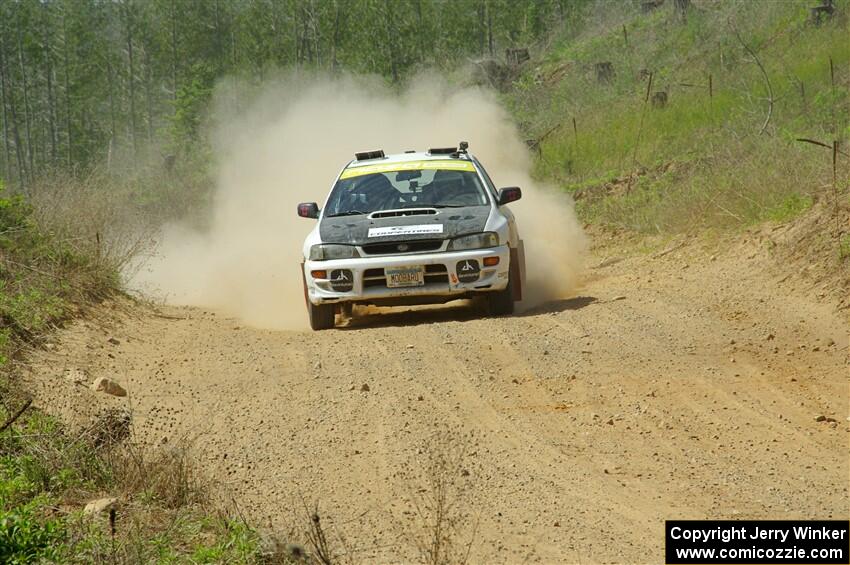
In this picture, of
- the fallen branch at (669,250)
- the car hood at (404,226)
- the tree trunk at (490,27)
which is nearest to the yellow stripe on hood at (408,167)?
the car hood at (404,226)

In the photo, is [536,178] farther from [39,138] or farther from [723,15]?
[39,138]

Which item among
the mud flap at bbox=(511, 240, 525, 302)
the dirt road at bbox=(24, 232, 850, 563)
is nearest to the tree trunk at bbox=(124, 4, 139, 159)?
the mud flap at bbox=(511, 240, 525, 302)

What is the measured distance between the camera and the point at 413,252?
11.5 metres

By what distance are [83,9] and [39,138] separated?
26.8ft

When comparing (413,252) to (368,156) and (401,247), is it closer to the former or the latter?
(401,247)

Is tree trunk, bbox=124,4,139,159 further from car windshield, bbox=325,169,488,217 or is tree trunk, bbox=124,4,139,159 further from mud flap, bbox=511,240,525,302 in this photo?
mud flap, bbox=511,240,525,302

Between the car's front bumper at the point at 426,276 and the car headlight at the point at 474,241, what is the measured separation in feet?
0.25

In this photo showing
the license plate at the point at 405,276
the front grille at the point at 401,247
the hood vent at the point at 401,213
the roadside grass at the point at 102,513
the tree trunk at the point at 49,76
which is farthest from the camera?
the tree trunk at the point at 49,76

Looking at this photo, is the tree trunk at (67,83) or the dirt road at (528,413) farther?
the tree trunk at (67,83)

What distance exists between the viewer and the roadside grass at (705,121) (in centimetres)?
1608

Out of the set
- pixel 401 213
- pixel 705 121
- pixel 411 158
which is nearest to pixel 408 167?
pixel 411 158

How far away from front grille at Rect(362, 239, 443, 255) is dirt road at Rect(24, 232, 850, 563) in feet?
2.67

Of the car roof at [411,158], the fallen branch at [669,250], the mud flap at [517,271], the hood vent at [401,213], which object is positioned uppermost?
the car roof at [411,158]

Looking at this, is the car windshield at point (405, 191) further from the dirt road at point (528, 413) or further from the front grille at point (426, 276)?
the dirt road at point (528, 413)
